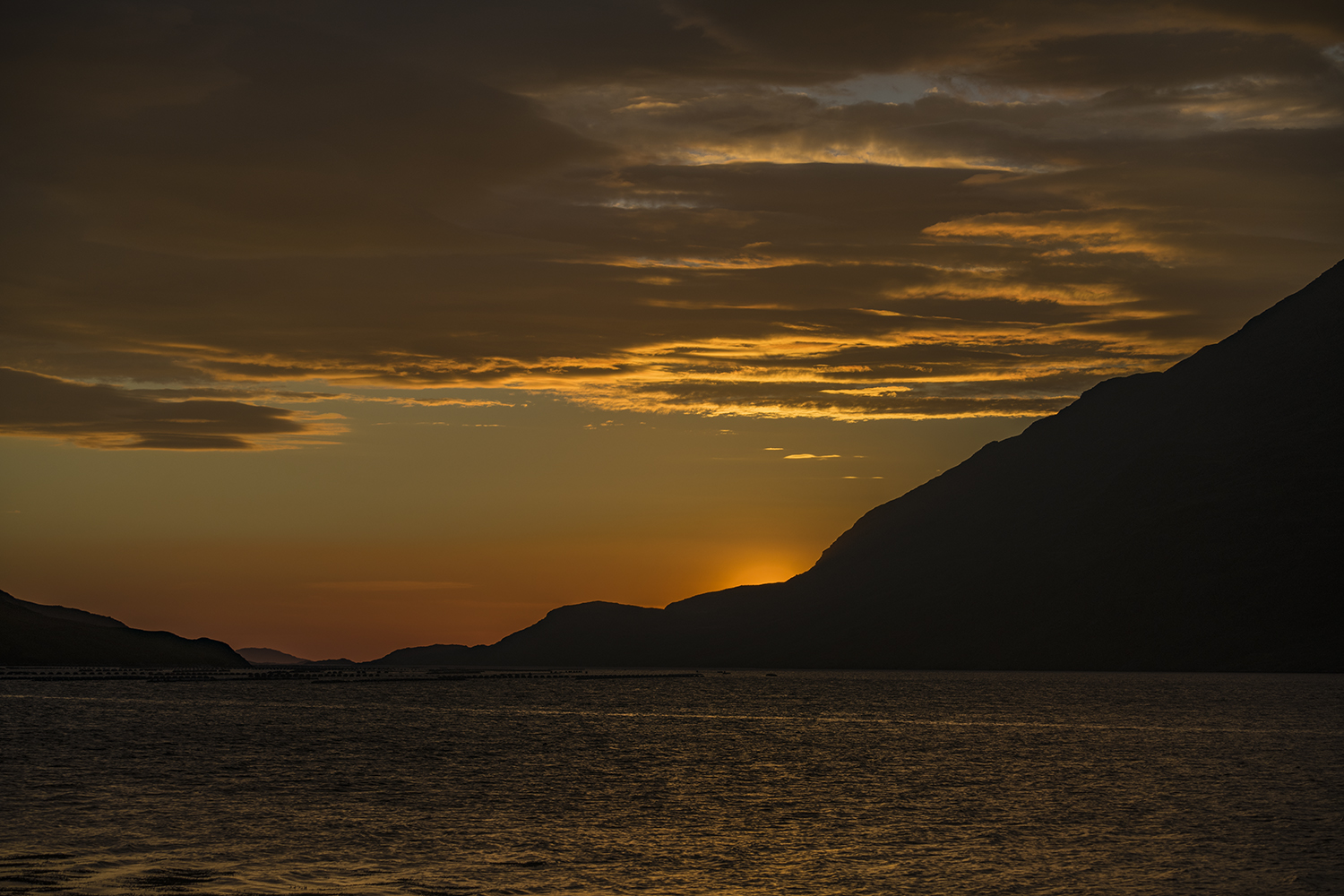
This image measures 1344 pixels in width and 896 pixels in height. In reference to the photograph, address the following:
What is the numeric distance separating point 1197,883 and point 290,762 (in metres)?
59.1

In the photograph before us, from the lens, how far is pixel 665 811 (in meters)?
55.2

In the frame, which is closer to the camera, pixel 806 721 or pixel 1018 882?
pixel 1018 882

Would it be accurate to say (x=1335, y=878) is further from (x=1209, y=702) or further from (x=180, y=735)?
(x=1209, y=702)

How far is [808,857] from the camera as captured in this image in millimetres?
42188

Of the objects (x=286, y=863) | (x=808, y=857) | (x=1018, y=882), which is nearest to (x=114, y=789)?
(x=286, y=863)

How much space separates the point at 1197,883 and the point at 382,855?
26854 millimetres

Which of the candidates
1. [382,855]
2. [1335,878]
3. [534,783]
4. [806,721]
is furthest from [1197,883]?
[806,721]

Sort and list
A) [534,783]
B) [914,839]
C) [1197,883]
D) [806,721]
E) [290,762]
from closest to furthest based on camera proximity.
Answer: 1. [1197,883]
2. [914,839]
3. [534,783]
4. [290,762]
5. [806,721]

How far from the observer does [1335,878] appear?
37938 millimetres

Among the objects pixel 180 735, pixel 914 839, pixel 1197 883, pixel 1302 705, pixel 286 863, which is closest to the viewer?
pixel 1197 883

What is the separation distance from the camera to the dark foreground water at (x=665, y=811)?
3819 centimetres

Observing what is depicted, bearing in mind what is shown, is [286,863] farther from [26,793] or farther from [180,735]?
[180,735]

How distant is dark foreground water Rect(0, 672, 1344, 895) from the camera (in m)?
38.2

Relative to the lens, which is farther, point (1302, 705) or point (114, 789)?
point (1302, 705)
